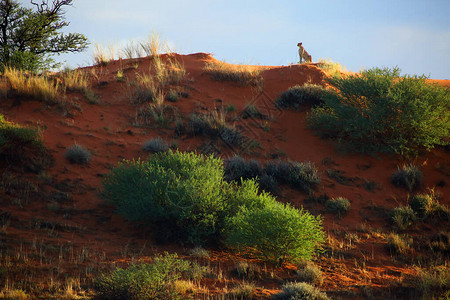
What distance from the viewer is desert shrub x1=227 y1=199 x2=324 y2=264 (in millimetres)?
6242

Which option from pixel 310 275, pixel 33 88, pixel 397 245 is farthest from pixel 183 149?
pixel 310 275

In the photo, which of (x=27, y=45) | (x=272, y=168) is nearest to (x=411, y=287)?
(x=272, y=168)

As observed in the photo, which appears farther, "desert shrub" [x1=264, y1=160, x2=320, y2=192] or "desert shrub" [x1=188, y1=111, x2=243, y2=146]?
"desert shrub" [x1=188, y1=111, x2=243, y2=146]

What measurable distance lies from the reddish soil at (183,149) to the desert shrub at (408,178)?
216 millimetres

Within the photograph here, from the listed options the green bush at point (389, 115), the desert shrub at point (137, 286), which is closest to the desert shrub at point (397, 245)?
the green bush at point (389, 115)

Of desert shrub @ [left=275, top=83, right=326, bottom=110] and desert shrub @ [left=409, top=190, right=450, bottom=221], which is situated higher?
desert shrub @ [left=275, top=83, right=326, bottom=110]

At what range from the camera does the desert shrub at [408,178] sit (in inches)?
433

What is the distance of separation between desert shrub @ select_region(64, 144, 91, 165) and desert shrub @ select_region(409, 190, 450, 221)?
8.76 meters

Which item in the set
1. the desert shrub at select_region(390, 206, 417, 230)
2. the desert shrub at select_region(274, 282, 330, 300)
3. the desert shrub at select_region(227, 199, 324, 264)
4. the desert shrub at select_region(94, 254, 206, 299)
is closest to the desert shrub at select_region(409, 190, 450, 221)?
the desert shrub at select_region(390, 206, 417, 230)

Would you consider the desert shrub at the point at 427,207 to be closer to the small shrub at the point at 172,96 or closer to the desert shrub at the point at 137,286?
the desert shrub at the point at 137,286

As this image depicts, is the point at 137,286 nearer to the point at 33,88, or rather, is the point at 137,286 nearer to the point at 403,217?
the point at 403,217

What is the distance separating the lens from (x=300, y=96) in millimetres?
15062

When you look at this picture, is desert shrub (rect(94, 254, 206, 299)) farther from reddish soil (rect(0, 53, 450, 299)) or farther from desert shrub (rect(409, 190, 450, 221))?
desert shrub (rect(409, 190, 450, 221))

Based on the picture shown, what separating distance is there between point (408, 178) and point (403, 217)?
7.38ft
